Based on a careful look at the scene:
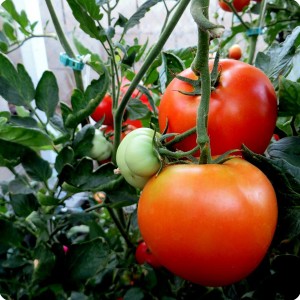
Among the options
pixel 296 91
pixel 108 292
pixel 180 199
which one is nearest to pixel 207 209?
pixel 180 199

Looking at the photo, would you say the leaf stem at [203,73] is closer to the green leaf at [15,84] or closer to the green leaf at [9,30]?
the green leaf at [15,84]

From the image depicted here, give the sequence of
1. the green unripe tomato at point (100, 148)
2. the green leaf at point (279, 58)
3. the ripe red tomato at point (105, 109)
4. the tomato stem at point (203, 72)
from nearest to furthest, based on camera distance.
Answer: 1. the tomato stem at point (203, 72)
2. the green leaf at point (279, 58)
3. the green unripe tomato at point (100, 148)
4. the ripe red tomato at point (105, 109)

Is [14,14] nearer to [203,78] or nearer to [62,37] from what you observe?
[62,37]

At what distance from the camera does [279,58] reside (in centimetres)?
36

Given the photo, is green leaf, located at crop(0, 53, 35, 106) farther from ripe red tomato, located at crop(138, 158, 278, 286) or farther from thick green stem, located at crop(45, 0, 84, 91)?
ripe red tomato, located at crop(138, 158, 278, 286)

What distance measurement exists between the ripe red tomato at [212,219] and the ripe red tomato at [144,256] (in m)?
0.31

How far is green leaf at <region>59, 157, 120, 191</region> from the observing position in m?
0.42

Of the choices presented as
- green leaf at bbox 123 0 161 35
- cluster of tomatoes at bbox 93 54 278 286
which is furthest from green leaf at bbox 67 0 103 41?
cluster of tomatoes at bbox 93 54 278 286

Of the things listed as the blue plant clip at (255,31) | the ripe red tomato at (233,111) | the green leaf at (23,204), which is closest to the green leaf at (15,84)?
the green leaf at (23,204)

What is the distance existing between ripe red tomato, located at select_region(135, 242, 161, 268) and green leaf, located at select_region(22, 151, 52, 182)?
205 millimetres

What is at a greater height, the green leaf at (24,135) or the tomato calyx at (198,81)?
the tomato calyx at (198,81)

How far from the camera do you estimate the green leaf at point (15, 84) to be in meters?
0.43

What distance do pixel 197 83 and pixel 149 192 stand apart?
9 centimetres

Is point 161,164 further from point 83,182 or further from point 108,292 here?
point 108,292
